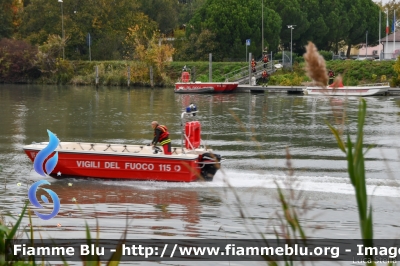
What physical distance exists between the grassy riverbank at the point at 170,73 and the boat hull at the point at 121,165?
3625 centimetres

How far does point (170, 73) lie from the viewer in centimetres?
6575

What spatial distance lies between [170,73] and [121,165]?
49.1m

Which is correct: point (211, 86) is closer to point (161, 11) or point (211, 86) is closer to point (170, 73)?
point (170, 73)

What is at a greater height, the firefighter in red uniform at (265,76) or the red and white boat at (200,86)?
the firefighter in red uniform at (265,76)

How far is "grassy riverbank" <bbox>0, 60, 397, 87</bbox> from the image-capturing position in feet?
182

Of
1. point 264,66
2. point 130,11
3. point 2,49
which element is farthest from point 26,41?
point 264,66

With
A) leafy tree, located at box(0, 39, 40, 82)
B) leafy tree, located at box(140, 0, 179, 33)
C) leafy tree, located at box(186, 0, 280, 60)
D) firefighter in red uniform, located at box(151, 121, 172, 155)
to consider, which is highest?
leafy tree, located at box(140, 0, 179, 33)

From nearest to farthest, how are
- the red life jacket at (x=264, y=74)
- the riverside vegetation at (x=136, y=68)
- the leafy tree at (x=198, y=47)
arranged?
the riverside vegetation at (x=136, y=68)
the red life jacket at (x=264, y=74)
the leafy tree at (x=198, y=47)

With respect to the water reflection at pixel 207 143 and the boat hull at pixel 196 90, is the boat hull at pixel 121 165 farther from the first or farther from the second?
the boat hull at pixel 196 90

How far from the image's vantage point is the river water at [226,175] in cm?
1148

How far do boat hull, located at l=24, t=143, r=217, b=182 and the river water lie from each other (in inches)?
8.8

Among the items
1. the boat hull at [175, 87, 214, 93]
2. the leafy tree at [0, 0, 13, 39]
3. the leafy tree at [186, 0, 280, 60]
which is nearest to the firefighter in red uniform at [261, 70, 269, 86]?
the boat hull at [175, 87, 214, 93]

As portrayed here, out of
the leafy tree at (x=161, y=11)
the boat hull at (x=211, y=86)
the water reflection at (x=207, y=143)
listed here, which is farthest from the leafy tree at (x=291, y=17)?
the water reflection at (x=207, y=143)

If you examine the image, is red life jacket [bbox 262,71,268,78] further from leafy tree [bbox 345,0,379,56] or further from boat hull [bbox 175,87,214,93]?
leafy tree [bbox 345,0,379,56]
